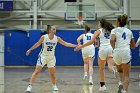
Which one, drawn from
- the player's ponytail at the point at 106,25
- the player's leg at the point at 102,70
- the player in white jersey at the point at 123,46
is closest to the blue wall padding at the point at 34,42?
the player's leg at the point at 102,70

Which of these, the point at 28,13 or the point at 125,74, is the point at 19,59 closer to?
the point at 28,13

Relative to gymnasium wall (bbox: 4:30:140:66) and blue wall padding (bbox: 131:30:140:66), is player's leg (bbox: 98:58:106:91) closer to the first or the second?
gymnasium wall (bbox: 4:30:140:66)

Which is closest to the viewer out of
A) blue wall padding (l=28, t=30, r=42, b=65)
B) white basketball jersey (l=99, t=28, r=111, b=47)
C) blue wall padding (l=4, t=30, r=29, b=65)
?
white basketball jersey (l=99, t=28, r=111, b=47)

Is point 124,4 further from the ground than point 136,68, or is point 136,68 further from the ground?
point 124,4

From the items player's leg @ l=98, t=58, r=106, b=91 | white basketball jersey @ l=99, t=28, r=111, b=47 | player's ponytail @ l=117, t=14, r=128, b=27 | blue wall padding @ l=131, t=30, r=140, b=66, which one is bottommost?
blue wall padding @ l=131, t=30, r=140, b=66

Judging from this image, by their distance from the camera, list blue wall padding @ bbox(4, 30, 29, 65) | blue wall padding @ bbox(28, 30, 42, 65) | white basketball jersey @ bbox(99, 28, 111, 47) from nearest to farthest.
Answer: white basketball jersey @ bbox(99, 28, 111, 47)
blue wall padding @ bbox(28, 30, 42, 65)
blue wall padding @ bbox(4, 30, 29, 65)

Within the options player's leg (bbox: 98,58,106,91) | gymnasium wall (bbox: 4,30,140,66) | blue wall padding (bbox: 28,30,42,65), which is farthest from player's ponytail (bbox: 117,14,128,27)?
blue wall padding (bbox: 28,30,42,65)

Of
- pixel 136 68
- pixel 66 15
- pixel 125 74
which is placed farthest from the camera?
pixel 66 15

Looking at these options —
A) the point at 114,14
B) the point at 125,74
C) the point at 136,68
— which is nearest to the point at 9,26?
the point at 114,14

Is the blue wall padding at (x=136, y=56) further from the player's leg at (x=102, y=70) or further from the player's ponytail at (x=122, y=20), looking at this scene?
the player's ponytail at (x=122, y=20)

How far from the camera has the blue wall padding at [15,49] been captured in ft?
67.3

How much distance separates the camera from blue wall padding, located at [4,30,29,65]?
20500 millimetres

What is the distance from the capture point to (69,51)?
67.0 ft

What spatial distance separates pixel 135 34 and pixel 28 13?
20.9 feet
